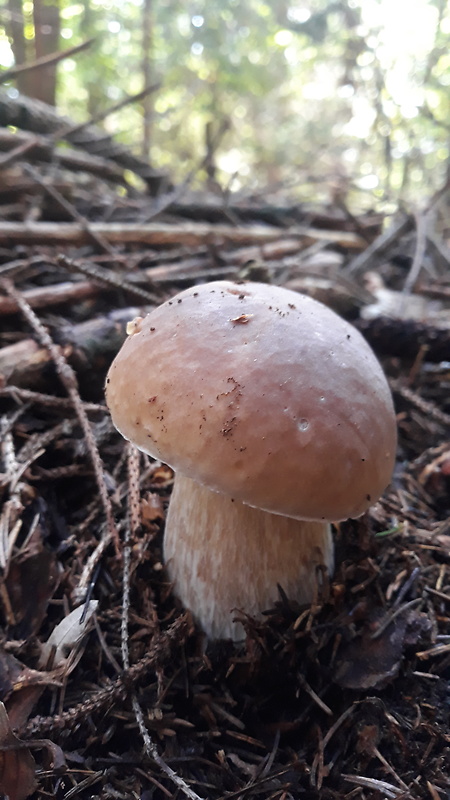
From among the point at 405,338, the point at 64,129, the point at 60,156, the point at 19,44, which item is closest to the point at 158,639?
the point at 405,338

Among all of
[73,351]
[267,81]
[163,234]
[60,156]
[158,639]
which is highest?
[267,81]

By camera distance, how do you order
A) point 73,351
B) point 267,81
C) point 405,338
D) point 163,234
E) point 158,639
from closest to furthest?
point 158,639
point 73,351
point 405,338
point 163,234
point 267,81

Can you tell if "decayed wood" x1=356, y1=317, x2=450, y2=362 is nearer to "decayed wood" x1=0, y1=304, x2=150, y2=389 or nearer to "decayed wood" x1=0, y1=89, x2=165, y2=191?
"decayed wood" x1=0, y1=304, x2=150, y2=389

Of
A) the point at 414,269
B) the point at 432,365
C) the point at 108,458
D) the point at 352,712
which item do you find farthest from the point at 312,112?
the point at 352,712

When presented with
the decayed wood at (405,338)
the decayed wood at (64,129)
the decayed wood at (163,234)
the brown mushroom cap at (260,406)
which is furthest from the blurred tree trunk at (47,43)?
the brown mushroom cap at (260,406)

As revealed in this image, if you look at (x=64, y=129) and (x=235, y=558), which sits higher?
(x=64, y=129)

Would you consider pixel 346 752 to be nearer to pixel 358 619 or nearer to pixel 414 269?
pixel 358 619

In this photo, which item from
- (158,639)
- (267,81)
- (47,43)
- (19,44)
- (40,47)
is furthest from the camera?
(267,81)

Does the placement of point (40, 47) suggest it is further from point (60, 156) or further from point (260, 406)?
point (260, 406)

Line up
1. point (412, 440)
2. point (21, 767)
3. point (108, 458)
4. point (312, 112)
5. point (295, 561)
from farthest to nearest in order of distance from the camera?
point (312, 112) → point (412, 440) → point (108, 458) → point (295, 561) → point (21, 767)
